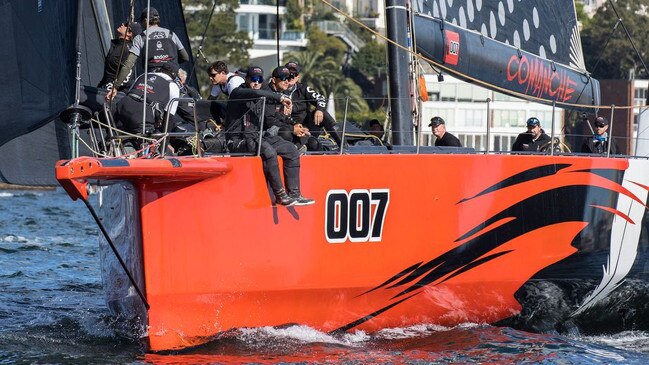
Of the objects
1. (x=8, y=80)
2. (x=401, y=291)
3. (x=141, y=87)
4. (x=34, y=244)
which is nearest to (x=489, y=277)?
(x=401, y=291)

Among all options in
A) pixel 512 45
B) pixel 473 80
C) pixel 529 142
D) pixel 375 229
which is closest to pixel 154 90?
pixel 375 229

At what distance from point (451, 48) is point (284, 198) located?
273 centimetres

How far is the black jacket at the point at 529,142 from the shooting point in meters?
11.6

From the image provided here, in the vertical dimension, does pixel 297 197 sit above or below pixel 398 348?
above

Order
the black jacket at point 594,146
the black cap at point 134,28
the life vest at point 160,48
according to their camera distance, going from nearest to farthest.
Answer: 1. the life vest at point 160,48
2. the black cap at point 134,28
3. the black jacket at point 594,146

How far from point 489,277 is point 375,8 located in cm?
6401

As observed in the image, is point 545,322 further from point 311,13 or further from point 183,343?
point 311,13

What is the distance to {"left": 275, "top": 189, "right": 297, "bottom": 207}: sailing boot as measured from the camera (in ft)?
31.8

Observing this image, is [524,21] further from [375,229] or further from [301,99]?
[375,229]

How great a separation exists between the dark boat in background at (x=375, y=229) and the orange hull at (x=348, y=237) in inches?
0.4

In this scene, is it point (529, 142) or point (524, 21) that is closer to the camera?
point (529, 142)

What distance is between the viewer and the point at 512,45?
12.6 metres

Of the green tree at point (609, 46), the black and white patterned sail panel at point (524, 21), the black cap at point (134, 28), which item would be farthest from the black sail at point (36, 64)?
the green tree at point (609, 46)

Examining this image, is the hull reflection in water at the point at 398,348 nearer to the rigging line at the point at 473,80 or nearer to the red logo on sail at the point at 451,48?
the rigging line at the point at 473,80
